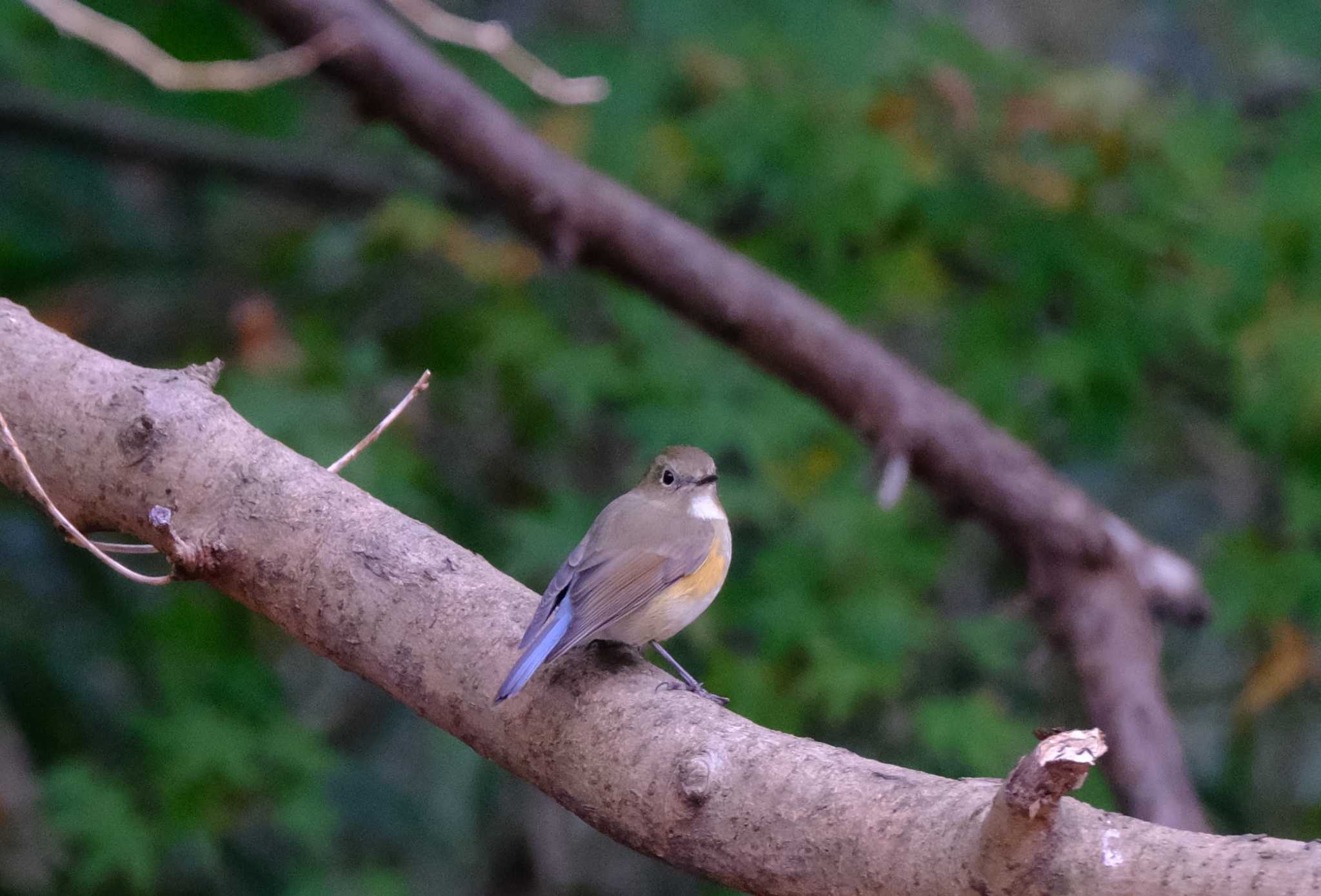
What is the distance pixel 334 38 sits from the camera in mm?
4410

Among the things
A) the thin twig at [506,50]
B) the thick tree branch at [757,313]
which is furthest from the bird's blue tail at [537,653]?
the thick tree branch at [757,313]

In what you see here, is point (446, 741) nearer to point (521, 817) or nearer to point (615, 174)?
point (521, 817)

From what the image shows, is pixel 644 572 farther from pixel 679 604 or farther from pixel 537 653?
pixel 537 653

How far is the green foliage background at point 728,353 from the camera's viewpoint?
4.30 meters

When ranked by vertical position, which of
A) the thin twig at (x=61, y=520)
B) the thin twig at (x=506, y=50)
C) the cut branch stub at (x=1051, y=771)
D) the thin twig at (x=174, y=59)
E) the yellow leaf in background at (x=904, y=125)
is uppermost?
the yellow leaf in background at (x=904, y=125)

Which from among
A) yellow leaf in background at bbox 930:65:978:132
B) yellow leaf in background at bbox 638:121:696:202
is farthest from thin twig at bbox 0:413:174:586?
yellow leaf in background at bbox 930:65:978:132

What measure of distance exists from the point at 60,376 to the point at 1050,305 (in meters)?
3.71

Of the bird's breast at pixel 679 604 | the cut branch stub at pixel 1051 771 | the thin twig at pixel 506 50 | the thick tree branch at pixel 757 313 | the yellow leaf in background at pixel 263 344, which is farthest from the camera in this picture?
the yellow leaf in background at pixel 263 344

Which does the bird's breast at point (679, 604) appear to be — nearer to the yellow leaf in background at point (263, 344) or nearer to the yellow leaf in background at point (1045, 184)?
the yellow leaf in background at point (263, 344)

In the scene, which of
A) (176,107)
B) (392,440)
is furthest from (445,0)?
(392,440)

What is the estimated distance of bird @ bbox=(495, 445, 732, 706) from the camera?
2.08 metres

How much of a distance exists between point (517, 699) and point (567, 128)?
3.99 metres

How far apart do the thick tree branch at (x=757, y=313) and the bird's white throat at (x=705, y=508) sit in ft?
4.35

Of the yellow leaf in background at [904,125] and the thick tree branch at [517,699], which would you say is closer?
the thick tree branch at [517,699]
